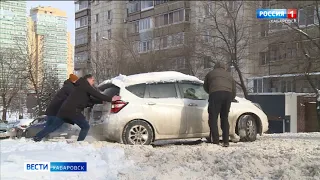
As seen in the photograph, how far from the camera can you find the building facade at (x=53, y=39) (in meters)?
40.7

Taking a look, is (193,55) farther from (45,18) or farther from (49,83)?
(45,18)

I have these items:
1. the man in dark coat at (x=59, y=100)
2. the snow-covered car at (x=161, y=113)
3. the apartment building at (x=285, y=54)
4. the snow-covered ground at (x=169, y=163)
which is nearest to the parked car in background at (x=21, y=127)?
the man in dark coat at (x=59, y=100)

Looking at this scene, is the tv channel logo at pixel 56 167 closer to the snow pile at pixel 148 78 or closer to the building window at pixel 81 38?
the snow pile at pixel 148 78

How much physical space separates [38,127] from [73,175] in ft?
43.1

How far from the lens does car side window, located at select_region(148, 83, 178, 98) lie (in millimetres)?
9406

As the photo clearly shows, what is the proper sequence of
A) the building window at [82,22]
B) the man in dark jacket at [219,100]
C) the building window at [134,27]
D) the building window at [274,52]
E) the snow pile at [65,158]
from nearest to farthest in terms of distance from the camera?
the snow pile at [65,158] → the man in dark jacket at [219,100] → the building window at [274,52] → the building window at [134,27] → the building window at [82,22]

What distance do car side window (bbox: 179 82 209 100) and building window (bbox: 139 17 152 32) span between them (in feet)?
123

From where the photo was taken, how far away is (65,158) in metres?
6.80

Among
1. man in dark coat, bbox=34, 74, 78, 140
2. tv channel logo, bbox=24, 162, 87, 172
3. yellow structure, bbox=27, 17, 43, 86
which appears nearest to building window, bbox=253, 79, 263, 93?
yellow structure, bbox=27, 17, 43, 86

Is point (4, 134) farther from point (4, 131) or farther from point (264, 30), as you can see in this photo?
point (264, 30)

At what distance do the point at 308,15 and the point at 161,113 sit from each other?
19024 mm

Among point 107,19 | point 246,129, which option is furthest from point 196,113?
point 107,19

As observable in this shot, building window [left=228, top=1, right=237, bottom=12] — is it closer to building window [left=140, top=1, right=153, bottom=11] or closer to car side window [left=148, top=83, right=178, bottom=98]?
building window [left=140, top=1, right=153, bottom=11]

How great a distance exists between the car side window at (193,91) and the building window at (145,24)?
1474 inches
